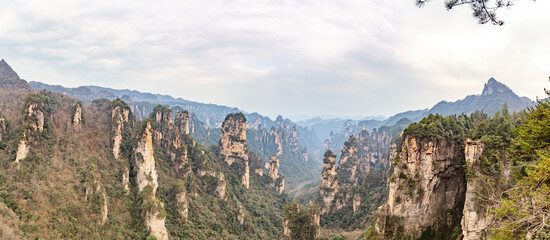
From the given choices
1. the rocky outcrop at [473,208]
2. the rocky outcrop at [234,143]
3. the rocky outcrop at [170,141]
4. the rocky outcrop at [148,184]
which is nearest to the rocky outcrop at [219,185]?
the rocky outcrop at [170,141]

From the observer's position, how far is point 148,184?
44156 millimetres

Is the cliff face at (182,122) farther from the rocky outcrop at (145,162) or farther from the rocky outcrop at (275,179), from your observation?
the rocky outcrop at (275,179)

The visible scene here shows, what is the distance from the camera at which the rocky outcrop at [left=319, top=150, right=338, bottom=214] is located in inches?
2938

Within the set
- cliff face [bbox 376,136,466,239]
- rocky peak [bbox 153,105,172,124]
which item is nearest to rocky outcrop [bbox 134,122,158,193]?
rocky peak [bbox 153,105,172,124]

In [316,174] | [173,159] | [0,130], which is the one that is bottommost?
[316,174]

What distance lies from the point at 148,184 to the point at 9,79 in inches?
2418

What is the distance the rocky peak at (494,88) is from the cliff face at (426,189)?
176 meters

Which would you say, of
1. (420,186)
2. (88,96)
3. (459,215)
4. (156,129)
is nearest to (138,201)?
(156,129)

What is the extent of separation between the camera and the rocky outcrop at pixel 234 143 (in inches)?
3575

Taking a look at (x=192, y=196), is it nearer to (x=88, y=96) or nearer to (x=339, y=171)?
(x=339, y=171)

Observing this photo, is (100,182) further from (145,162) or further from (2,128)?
(2,128)

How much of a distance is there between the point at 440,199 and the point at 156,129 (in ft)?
193

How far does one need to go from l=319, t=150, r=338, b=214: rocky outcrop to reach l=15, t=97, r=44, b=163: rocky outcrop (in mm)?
63421

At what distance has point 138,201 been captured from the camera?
139 ft
